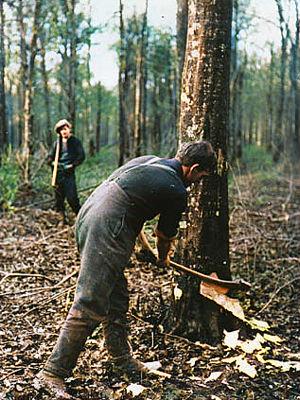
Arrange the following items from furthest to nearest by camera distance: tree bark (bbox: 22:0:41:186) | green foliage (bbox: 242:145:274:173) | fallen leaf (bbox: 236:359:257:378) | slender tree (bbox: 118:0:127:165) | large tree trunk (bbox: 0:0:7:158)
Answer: green foliage (bbox: 242:145:274:173) → slender tree (bbox: 118:0:127:165) → large tree trunk (bbox: 0:0:7:158) → tree bark (bbox: 22:0:41:186) → fallen leaf (bbox: 236:359:257:378)

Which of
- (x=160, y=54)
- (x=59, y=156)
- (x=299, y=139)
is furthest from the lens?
(x=160, y=54)

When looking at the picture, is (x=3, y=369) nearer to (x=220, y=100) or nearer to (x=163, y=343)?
(x=163, y=343)

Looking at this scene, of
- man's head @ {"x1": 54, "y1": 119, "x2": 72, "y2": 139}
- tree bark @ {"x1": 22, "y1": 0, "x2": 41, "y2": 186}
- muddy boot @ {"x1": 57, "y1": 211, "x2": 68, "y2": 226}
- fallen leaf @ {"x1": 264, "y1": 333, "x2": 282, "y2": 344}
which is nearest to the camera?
fallen leaf @ {"x1": 264, "y1": 333, "x2": 282, "y2": 344}

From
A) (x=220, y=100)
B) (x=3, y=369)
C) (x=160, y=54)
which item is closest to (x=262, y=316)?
(x=220, y=100)

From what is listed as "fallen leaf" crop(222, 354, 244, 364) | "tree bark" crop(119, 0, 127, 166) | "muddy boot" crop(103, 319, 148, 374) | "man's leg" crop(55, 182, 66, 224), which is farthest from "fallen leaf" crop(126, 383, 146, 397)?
"tree bark" crop(119, 0, 127, 166)

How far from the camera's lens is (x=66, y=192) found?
951 cm

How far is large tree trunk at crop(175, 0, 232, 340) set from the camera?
4.43 metres

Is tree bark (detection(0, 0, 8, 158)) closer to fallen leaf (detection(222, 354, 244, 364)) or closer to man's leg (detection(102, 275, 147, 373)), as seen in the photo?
man's leg (detection(102, 275, 147, 373))

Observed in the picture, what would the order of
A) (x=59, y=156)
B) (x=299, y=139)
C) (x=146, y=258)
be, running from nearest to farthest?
(x=146, y=258) < (x=59, y=156) < (x=299, y=139)

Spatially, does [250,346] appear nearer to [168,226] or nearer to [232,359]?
[232,359]

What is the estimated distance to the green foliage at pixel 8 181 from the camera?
34.8 ft

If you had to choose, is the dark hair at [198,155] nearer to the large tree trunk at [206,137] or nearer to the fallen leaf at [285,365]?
the large tree trunk at [206,137]

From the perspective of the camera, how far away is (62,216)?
9812 millimetres

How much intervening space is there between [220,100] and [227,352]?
2.30m
